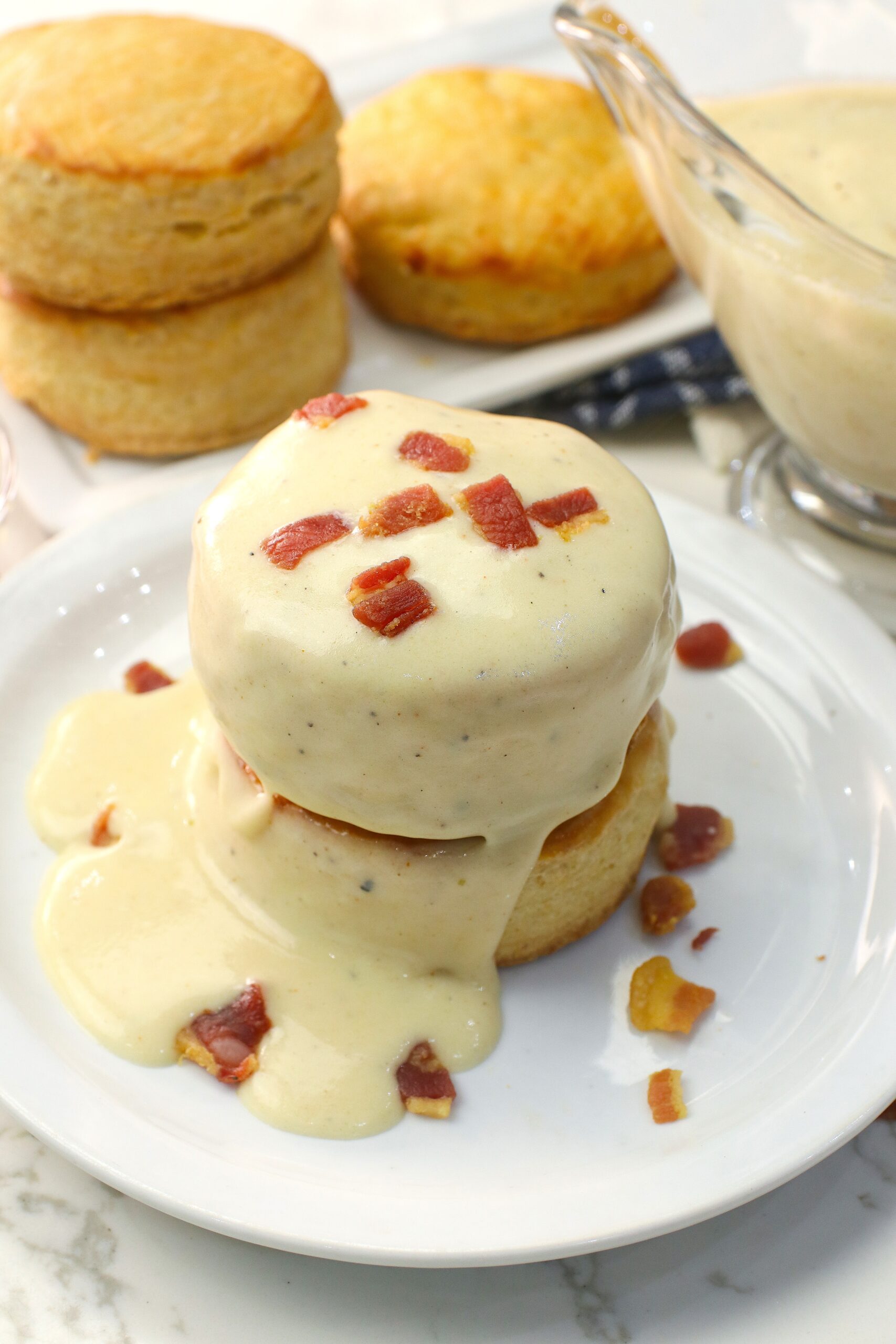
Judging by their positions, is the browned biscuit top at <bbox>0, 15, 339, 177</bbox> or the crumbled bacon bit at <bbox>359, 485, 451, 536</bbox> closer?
the crumbled bacon bit at <bbox>359, 485, 451, 536</bbox>

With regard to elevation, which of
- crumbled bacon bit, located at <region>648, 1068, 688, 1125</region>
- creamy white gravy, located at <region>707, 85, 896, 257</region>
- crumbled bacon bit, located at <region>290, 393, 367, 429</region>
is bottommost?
crumbled bacon bit, located at <region>648, 1068, 688, 1125</region>

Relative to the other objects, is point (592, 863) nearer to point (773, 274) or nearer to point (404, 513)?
point (404, 513)

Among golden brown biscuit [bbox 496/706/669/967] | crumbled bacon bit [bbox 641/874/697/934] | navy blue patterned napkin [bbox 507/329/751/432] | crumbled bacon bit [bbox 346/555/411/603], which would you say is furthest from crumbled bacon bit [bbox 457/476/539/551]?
navy blue patterned napkin [bbox 507/329/751/432]

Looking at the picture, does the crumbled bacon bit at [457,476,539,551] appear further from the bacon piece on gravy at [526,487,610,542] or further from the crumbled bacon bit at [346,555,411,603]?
the crumbled bacon bit at [346,555,411,603]

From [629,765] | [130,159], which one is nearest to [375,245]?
[130,159]

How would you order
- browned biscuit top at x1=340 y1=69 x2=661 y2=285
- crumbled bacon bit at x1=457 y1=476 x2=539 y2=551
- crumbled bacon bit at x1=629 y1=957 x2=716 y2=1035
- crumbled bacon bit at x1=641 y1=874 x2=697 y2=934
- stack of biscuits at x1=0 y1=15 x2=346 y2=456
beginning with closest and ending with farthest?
crumbled bacon bit at x1=457 y1=476 x2=539 y2=551
crumbled bacon bit at x1=629 y1=957 x2=716 y2=1035
crumbled bacon bit at x1=641 y1=874 x2=697 y2=934
stack of biscuits at x1=0 y1=15 x2=346 y2=456
browned biscuit top at x1=340 y1=69 x2=661 y2=285

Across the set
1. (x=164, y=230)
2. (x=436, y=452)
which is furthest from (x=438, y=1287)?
(x=164, y=230)

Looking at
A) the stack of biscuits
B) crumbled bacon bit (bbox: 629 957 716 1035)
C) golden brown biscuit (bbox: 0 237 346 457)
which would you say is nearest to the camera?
crumbled bacon bit (bbox: 629 957 716 1035)
